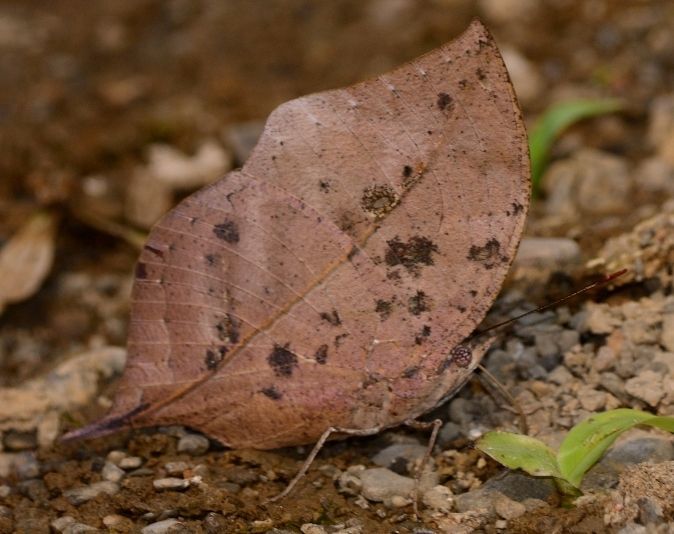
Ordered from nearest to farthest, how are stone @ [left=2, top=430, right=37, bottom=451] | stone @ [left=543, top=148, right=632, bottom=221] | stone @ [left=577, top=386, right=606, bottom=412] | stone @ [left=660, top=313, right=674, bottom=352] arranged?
stone @ [left=577, top=386, right=606, bottom=412]
stone @ [left=660, top=313, right=674, bottom=352]
stone @ [left=2, top=430, right=37, bottom=451]
stone @ [left=543, top=148, right=632, bottom=221]

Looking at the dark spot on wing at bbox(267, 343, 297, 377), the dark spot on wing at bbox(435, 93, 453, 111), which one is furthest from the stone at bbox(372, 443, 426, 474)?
the dark spot on wing at bbox(435, 93, 453, 111)

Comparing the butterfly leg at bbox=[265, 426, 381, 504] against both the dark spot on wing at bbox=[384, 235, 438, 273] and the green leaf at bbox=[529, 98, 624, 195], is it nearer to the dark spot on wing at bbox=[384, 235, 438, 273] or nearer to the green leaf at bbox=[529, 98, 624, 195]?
the dark spot on wing at bbox=[384, 235, 438, 273]

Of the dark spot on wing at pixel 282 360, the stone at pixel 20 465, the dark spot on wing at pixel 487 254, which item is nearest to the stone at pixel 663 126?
the dark spot on wing at pixel 487 254

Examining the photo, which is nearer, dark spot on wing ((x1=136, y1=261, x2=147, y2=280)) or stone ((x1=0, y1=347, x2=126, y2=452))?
dark spot on wing ((x1=136, y1=261, x2=147, y2=280))

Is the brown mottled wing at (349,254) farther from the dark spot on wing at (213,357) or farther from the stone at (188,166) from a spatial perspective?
the stone at (188,166)

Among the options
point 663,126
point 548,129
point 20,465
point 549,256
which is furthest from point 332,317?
point 663,126

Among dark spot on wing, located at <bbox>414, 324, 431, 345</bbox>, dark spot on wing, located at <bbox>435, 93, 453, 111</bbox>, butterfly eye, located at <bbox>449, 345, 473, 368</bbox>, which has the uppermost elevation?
dark spot on wing, located at <bbox>435, 93, 453, 111</bbox>

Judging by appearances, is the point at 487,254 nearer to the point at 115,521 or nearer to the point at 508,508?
the point at 508,508

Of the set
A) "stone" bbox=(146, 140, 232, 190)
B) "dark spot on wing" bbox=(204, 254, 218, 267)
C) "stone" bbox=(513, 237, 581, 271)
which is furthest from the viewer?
"stone" bbox=(146, 140, 232, 190)

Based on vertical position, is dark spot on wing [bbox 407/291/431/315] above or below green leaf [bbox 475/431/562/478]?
above
